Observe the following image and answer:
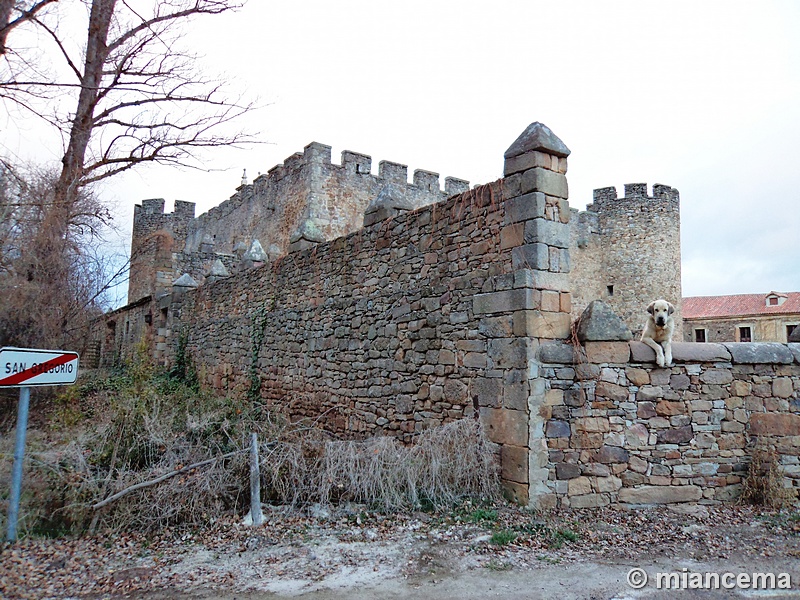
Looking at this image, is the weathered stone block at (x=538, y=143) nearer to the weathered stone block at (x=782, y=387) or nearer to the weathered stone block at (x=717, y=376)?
the weathered stone block at (x=717, y=376)

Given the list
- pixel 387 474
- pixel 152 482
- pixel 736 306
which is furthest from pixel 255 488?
pixel 736 306

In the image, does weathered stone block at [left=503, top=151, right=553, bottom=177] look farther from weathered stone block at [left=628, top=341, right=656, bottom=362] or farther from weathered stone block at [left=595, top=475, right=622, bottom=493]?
weathered stone block at [left=595, top=475, right=622, bottom=493]

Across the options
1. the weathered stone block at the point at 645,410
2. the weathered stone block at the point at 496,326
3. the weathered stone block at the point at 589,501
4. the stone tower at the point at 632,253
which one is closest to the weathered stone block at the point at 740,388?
the weathered stone block at the point at 645,410

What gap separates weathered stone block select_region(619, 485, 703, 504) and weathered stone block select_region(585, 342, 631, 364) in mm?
1368

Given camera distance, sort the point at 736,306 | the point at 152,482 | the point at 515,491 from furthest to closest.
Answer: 1. the point at 736,306
2. the point at 515,491
3. the point at 152,482

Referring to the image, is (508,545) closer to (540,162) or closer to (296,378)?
(540,162)

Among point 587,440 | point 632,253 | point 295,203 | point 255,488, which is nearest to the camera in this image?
point 255,488

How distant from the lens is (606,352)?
5.89 metres

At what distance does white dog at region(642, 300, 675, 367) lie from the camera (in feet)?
19.4

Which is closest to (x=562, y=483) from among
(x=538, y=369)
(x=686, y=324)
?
(x=538, y=369)

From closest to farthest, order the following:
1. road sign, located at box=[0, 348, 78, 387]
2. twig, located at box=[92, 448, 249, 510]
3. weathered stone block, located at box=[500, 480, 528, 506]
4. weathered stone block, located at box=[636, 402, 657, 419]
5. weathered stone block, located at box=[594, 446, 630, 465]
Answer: road sign, located at box=[0, 348, 78, 387], twig, located at box=[92, 448, 249, 510], weathered stone block, located at box=[500, 480, 528, 506], weathered stone block, located at box=[594, 446, 630, 465], weathered stone block, located at box=[636, 402, 657, 419]

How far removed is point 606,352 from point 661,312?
28.4 inches

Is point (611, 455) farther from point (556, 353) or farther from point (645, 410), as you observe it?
point (556, 353)

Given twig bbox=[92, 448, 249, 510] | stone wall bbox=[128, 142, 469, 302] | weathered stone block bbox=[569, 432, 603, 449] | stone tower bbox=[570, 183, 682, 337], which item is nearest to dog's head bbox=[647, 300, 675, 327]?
weathered stone block bbox=[569, 432, 603, 449]
